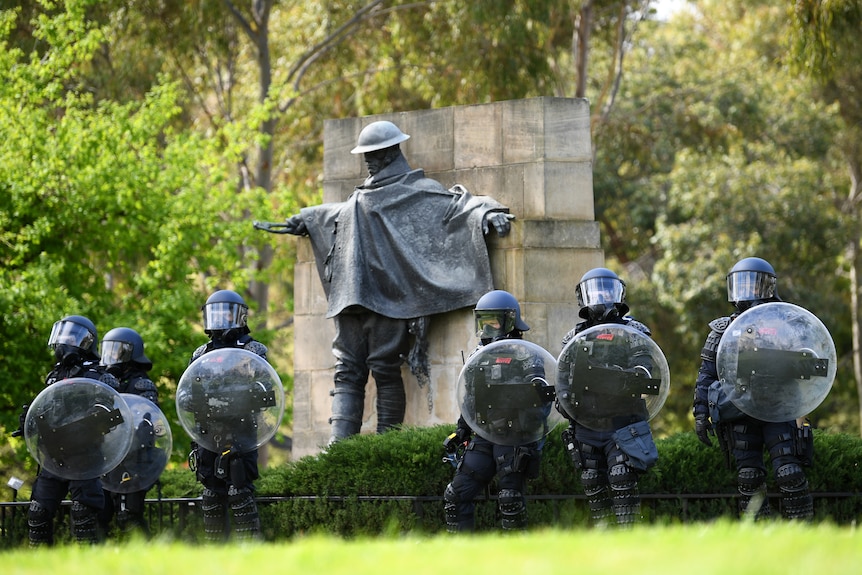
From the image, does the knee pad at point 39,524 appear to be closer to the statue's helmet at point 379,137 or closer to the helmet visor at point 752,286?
the statue's helmet at point 379,137

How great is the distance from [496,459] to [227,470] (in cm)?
196

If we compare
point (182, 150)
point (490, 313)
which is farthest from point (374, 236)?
point (182, 150)

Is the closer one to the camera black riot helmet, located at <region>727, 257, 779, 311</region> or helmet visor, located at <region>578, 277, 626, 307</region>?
helmet visor, located at <region>578, 277, 626, 307</region>

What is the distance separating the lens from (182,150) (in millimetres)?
18359

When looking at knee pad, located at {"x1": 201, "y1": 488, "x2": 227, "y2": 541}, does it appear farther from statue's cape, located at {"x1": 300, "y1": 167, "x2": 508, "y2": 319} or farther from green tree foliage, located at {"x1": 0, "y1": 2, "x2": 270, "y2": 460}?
green tree foliage, located at {"x1": 0, "y1": 2, "x2": 270, "y2": 460}

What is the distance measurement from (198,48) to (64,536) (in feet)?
47.9

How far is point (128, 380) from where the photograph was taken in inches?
433

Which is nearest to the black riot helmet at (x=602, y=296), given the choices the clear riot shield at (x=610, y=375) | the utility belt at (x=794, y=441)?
the clear riot shield at (x=610, y=375)

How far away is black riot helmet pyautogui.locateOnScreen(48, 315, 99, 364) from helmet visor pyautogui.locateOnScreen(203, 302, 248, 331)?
3.38 ft

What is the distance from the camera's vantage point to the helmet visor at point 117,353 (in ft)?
36.0

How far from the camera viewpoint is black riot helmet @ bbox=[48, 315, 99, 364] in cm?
1015

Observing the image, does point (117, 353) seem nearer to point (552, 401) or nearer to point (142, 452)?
point (142, 452)

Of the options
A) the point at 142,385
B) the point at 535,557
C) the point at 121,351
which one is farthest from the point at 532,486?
the point at 535,557

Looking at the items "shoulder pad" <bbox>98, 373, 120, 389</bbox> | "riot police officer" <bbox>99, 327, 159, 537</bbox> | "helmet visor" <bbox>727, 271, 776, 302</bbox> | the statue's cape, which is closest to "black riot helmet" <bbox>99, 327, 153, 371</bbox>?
"riot police officer" <bbox>99, 327, 159, 537</bbox>
